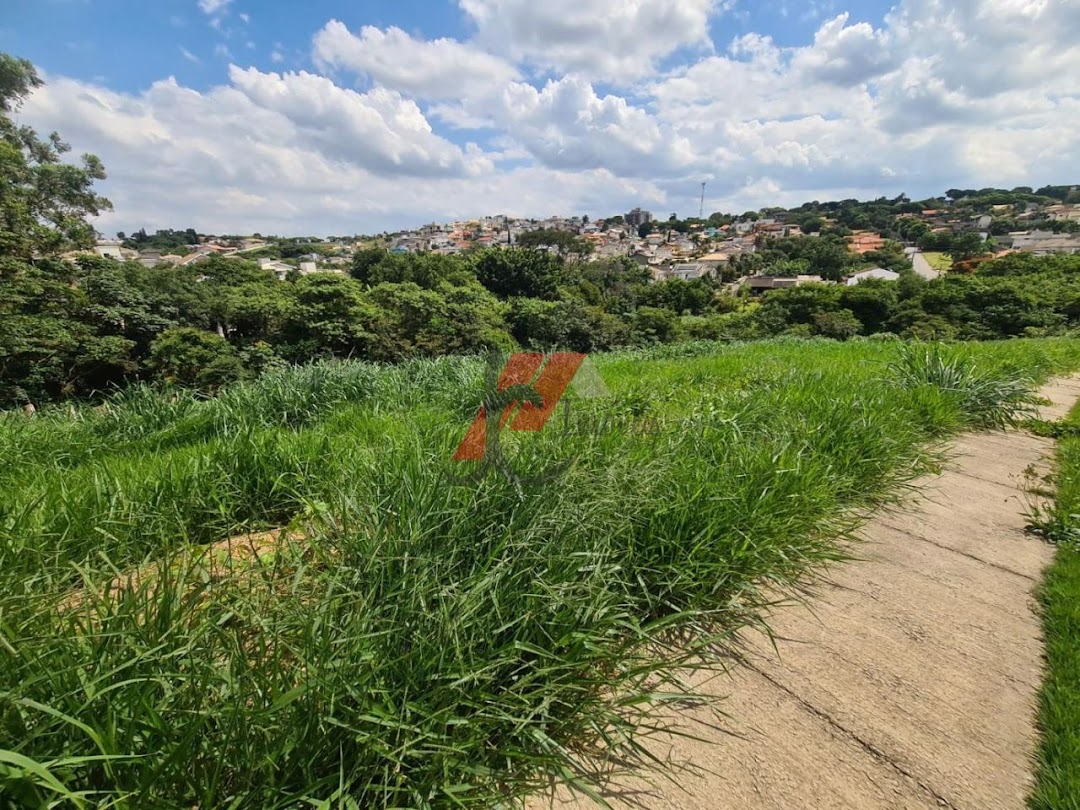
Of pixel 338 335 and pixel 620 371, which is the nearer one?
pixel 620 371

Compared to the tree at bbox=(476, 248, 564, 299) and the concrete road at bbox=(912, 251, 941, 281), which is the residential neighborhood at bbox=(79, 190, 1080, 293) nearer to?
the concrete road at bbox=(912, 251, 941, 281)

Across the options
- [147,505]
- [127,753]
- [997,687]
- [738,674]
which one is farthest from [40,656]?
[997,687]

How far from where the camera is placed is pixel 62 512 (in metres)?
1.78

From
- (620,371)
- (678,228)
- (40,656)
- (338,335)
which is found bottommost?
(338,335)

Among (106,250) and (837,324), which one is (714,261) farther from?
(106,250)

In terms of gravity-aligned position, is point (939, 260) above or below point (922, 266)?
above

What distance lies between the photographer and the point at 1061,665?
1344 millimetres

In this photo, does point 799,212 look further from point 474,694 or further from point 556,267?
point 474,694

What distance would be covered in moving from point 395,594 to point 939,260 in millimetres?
75742

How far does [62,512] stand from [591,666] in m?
1.98

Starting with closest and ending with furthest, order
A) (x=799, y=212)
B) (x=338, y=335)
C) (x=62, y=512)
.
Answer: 1. (x=62, y=512)
2. (x=338, y=335)
3. (x=799, y=212)

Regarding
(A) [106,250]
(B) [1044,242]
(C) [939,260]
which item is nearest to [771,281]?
(C) [939,260]

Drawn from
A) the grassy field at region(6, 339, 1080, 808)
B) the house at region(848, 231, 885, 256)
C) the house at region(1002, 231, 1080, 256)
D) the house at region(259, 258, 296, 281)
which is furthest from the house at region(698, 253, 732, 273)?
the grassy field at region(6, 339, 1080, 808)

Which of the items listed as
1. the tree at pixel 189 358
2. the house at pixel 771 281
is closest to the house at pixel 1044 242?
the house at pixel 771 281
